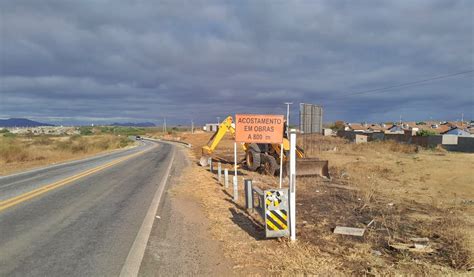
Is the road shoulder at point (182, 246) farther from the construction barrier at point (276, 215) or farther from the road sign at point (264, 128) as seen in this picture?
the road sign at point (264, 128)

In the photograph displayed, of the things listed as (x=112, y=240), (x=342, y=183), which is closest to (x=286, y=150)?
(x=342, y=183)

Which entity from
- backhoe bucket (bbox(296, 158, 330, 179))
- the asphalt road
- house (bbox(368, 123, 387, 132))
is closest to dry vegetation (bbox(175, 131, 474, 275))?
backhoe bucket (bbox(296, 158, 330, 179))

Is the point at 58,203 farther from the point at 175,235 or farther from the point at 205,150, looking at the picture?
the point at 205,150

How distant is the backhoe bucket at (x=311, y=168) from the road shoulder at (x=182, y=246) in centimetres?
908

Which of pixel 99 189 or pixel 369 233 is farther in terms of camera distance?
pixel 99 189

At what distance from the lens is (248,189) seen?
1053cm

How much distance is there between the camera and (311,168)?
19547mm

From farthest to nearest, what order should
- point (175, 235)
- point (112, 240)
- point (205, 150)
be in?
point (205, 150)
point (175, 235)
point (112, 240)

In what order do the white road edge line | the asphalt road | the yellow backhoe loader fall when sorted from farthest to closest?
the yellow backhoe loader
the asphalt road
the white road edge line

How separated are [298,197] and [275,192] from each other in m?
6.23

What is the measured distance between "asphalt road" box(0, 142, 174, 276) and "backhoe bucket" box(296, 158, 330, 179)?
8.07 m

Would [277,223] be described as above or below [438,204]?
above

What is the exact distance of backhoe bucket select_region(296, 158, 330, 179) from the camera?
1931cm

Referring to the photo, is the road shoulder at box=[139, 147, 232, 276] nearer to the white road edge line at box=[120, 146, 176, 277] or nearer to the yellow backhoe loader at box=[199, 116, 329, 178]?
the white road edge line at box=[120, 146, 176, 277]
